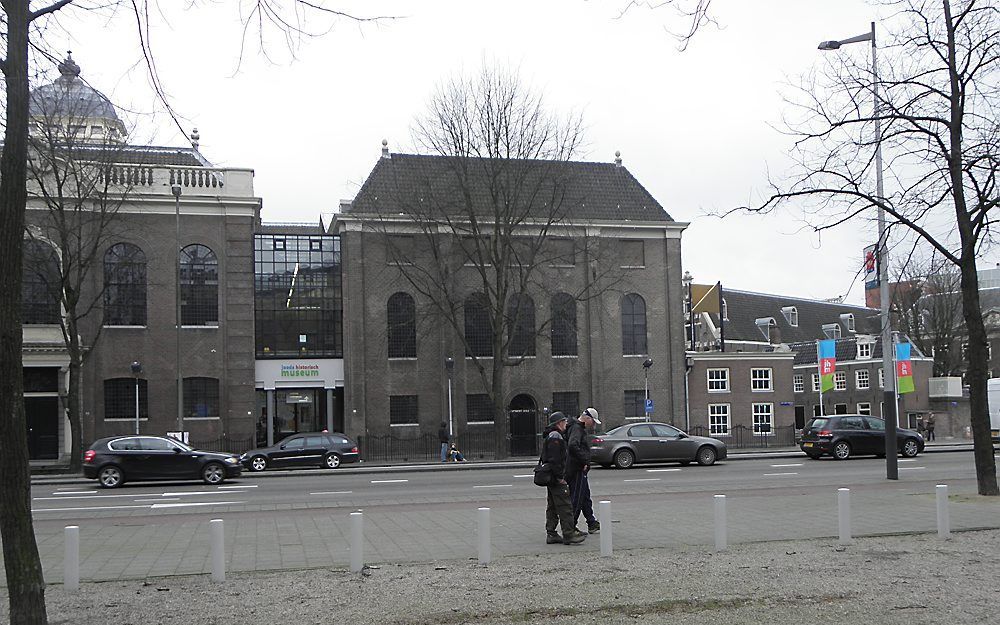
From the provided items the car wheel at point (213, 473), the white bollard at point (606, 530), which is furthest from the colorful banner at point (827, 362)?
the white bollard at point (606, 530)

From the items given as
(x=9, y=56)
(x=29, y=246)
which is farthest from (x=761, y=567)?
(x=29, y=246)

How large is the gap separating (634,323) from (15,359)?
136 ft

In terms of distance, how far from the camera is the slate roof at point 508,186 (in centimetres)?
3919

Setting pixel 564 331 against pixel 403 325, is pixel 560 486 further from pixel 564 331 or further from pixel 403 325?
pixel 564 331

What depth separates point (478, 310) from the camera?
4472 cm

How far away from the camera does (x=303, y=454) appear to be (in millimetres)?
31453

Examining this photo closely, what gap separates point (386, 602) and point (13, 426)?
370 cm

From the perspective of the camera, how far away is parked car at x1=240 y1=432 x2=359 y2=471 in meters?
30.9

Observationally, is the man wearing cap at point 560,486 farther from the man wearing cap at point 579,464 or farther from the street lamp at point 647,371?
the street lamp at point 647,371

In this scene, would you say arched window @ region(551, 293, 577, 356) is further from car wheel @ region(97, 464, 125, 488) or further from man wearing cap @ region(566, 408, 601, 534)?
man wearing cap @ region(566, 408, 601, 534)

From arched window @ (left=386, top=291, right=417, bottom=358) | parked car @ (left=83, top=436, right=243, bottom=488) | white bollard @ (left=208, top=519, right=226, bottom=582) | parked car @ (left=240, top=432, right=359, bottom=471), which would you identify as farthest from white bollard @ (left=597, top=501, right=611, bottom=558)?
arched window @ (left=386, top=291, right=417, bottom=358)

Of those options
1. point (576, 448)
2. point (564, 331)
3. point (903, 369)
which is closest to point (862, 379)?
point (903, 369)

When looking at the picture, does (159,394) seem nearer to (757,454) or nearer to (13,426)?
(757,454)

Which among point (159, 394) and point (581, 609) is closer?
point (581, 609)
